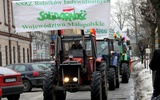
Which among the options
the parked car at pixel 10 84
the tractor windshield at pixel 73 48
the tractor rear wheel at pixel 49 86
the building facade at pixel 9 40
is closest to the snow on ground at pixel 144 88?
the tractor windshield at pixel 73 48

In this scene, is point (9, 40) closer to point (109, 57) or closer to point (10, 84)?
point (109, 57)

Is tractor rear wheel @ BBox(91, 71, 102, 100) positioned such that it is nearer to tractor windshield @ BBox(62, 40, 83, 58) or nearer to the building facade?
tractor windshield @ BBox(62, 40, 83, 58)

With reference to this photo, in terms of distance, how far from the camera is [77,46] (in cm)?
1359

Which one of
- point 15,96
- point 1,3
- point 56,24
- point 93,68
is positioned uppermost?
point 1,3

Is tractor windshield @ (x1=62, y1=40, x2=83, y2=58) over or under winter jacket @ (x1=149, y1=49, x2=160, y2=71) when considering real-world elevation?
over

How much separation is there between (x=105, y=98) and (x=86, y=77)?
114 centimetres

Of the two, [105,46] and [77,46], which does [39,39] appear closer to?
[105,46]

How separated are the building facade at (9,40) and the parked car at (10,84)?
65.0ft

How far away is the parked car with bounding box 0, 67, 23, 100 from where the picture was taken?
14945 mm

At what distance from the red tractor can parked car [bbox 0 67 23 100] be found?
1.98 metres

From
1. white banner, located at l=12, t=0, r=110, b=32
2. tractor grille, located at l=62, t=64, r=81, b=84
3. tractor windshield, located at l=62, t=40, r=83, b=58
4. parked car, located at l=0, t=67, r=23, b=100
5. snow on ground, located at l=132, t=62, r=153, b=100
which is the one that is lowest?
snow on ground, located at l=132, t=62, r=153, b=100

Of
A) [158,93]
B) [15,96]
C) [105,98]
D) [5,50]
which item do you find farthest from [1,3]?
[158,93]

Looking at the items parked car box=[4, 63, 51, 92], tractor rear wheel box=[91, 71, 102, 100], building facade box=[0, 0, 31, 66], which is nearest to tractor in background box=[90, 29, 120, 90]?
parked car box=[4, 63, 51, 92]

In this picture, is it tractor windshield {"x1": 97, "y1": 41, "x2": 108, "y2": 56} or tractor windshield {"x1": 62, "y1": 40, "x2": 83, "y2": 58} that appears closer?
tractor windshield {"x1": 62, "y1": 40, "x2": 83, "y2": 58}
